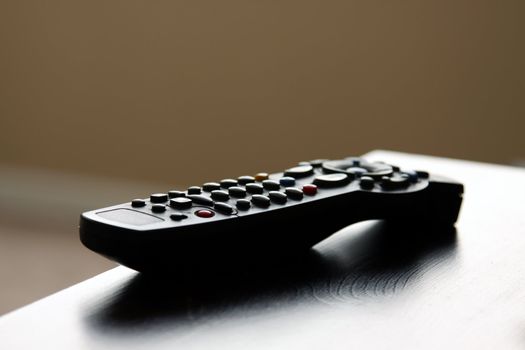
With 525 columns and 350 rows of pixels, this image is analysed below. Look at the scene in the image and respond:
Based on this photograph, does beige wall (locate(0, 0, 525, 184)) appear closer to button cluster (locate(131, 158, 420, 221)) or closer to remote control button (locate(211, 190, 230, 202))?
button cluster (locate(131, 158, 420, 221))

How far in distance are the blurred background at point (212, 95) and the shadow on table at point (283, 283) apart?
3.67ft

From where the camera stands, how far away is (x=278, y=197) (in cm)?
51

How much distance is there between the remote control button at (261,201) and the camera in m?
0.50

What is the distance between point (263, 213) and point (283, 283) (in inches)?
1.8

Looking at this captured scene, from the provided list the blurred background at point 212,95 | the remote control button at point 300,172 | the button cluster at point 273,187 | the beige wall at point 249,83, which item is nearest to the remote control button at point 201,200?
the button cluster at point 273,187

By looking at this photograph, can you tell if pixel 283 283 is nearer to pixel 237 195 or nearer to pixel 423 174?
pixel 237 195

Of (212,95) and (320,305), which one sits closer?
(320,305)

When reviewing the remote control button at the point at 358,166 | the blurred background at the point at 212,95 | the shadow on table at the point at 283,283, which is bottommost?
the blurred background at the point at 212,95

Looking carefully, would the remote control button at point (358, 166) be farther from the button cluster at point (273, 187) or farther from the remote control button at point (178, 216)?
the remote control button at point (178, 216)

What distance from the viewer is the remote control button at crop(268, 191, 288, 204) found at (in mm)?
505

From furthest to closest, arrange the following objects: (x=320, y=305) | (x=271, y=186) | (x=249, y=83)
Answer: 1. (x=249, y=83)
2. (x=271, y=186)
3. (x=320, y=305)

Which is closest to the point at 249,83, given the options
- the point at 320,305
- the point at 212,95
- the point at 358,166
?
the point at 212,95

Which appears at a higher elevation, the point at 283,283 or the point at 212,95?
the point at 283,283

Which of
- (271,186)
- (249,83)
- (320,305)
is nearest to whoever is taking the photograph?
(320,305)
